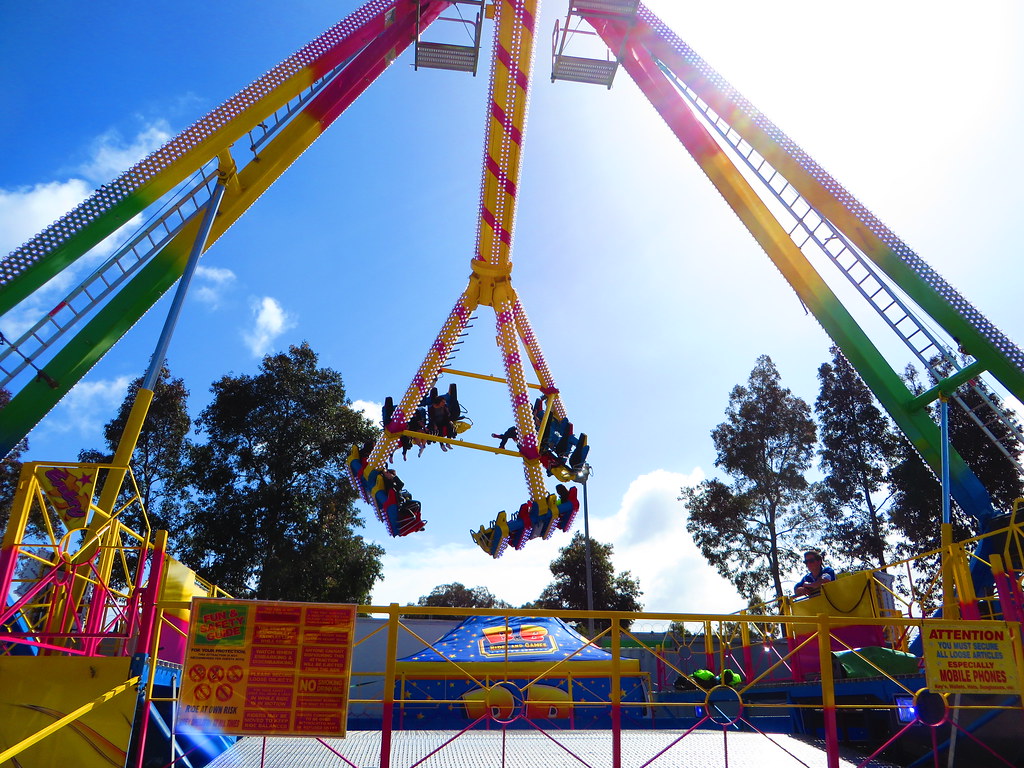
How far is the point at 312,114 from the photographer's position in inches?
422

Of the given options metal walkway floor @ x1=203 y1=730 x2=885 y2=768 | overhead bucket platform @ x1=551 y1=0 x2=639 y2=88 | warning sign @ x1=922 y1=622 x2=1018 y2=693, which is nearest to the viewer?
warning sign @ x1=922 y1=622 x2=1018 y2=693

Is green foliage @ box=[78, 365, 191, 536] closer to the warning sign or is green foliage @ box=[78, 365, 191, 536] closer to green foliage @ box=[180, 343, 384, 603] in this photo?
green foliage @ box=[180, 343, 384, 603]

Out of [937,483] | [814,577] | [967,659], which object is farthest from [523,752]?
[937,483]

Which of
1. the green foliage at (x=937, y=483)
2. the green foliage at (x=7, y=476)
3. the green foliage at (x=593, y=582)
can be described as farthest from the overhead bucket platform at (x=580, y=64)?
the green foliage at (x=593, y=582)

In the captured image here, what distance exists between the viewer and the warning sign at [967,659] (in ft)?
18.4

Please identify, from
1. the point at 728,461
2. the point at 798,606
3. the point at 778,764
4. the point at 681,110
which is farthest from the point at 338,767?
the point at 728,461

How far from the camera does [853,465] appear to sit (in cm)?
2656

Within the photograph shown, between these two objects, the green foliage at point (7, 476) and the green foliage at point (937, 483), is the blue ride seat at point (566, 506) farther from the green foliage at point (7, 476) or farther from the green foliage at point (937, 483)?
the green foliage at point (7, 476)

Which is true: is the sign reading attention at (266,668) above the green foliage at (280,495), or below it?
below

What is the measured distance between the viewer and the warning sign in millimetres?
5605

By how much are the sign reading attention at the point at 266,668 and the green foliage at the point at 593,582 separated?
35.1m

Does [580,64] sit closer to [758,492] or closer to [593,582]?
[758,492]

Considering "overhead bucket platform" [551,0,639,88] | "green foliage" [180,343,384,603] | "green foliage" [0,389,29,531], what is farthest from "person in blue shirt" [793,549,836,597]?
"green foliage" [0,389,29,531]

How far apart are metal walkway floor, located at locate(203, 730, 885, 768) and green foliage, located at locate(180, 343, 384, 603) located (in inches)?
685
